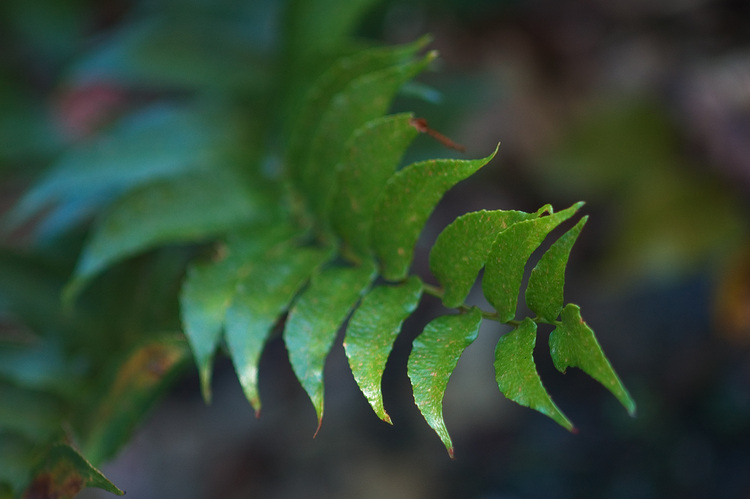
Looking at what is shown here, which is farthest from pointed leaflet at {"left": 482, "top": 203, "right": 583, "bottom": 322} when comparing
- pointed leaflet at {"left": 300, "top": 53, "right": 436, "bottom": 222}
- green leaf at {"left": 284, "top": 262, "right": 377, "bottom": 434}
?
pointed leaflet at {"left": 300, "top": 53, "right": 436, "bottom": 222}

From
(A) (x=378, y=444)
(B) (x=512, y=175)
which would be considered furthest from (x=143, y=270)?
(B) (x=512, y=175)

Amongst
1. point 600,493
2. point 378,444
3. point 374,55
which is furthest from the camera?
point 378,444

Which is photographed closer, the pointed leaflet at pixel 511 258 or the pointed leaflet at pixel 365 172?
the pointed leaflet at pixel 511 258

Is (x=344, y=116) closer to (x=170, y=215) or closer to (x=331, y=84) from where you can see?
(x=331, y=84)

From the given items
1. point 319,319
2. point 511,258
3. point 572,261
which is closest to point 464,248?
point 511,258

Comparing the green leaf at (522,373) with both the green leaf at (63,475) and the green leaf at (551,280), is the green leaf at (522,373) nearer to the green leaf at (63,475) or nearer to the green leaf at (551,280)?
the green leaf at (551,280)

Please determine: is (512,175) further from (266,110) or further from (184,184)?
(184,184)

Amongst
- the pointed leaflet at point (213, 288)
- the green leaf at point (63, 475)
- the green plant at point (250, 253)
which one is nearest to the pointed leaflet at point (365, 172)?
the green plant at point (250, 253)
